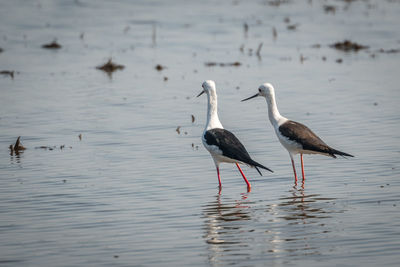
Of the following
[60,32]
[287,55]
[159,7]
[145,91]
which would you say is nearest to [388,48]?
[287,55]

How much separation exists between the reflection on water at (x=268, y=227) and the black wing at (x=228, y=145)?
23.8 inches

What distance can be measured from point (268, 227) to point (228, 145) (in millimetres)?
2189

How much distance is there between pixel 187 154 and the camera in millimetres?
11891

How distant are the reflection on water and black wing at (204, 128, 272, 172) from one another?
60cm

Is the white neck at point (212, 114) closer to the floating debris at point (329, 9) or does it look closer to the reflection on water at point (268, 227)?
the reflection on water at point (268, 227)

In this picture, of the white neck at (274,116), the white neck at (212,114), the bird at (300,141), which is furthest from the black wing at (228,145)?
the white neck at (274,116)

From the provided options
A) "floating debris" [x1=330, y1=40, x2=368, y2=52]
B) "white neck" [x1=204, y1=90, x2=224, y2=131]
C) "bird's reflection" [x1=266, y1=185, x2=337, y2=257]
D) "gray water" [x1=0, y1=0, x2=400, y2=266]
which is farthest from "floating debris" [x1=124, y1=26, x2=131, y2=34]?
"bird's reflection" [x1=266, y1=185, x2=337, y2=257]

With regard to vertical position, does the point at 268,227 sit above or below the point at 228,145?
below

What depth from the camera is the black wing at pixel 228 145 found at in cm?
998

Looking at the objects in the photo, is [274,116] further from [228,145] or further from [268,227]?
[268,227]

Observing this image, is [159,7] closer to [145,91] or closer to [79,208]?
[145,91]

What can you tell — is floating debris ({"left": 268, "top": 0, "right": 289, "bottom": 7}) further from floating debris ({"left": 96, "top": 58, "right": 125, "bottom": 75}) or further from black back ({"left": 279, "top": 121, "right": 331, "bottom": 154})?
black back ({"left": 279, "top": 121, "right": 331, "bottom": 154})

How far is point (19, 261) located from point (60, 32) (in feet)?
68.2

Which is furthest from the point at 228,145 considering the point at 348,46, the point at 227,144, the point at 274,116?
the point at 348,46
